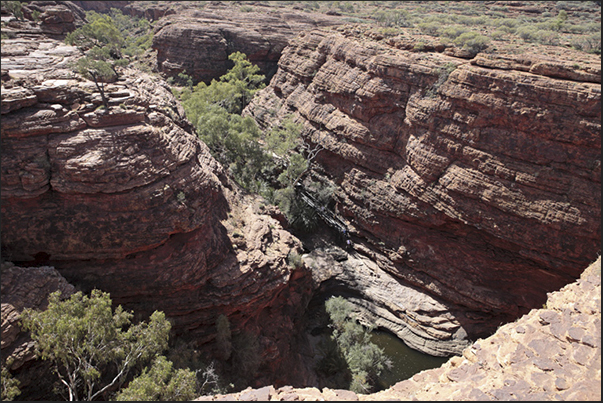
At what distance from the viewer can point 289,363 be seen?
56.9ft

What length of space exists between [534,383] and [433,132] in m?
14.9

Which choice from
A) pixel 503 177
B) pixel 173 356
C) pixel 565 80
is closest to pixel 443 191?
pixel 503 177

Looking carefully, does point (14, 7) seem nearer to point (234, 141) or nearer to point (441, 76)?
point (234, 141)

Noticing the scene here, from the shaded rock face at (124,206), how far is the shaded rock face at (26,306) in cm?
110

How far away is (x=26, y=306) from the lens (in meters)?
10.8

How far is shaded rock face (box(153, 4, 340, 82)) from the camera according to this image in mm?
39656

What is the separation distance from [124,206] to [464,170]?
1667cm

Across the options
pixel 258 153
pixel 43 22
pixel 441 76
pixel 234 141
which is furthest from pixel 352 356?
pixel 43 22

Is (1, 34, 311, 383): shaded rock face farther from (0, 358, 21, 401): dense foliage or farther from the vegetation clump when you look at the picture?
(0, 358, 21, 401): dense foliage

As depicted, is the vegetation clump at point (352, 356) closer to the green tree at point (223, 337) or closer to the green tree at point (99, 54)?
the green tree at point (223, 337)

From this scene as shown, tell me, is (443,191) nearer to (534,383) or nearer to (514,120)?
(514,120)

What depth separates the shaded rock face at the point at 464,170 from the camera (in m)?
17.3

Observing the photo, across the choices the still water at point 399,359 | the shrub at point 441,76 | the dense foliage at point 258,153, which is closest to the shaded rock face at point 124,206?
the still water at point 399,359

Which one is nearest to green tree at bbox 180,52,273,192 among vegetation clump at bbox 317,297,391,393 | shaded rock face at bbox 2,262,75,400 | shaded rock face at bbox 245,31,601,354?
shaded rock face at bbox 245,31,601,354
